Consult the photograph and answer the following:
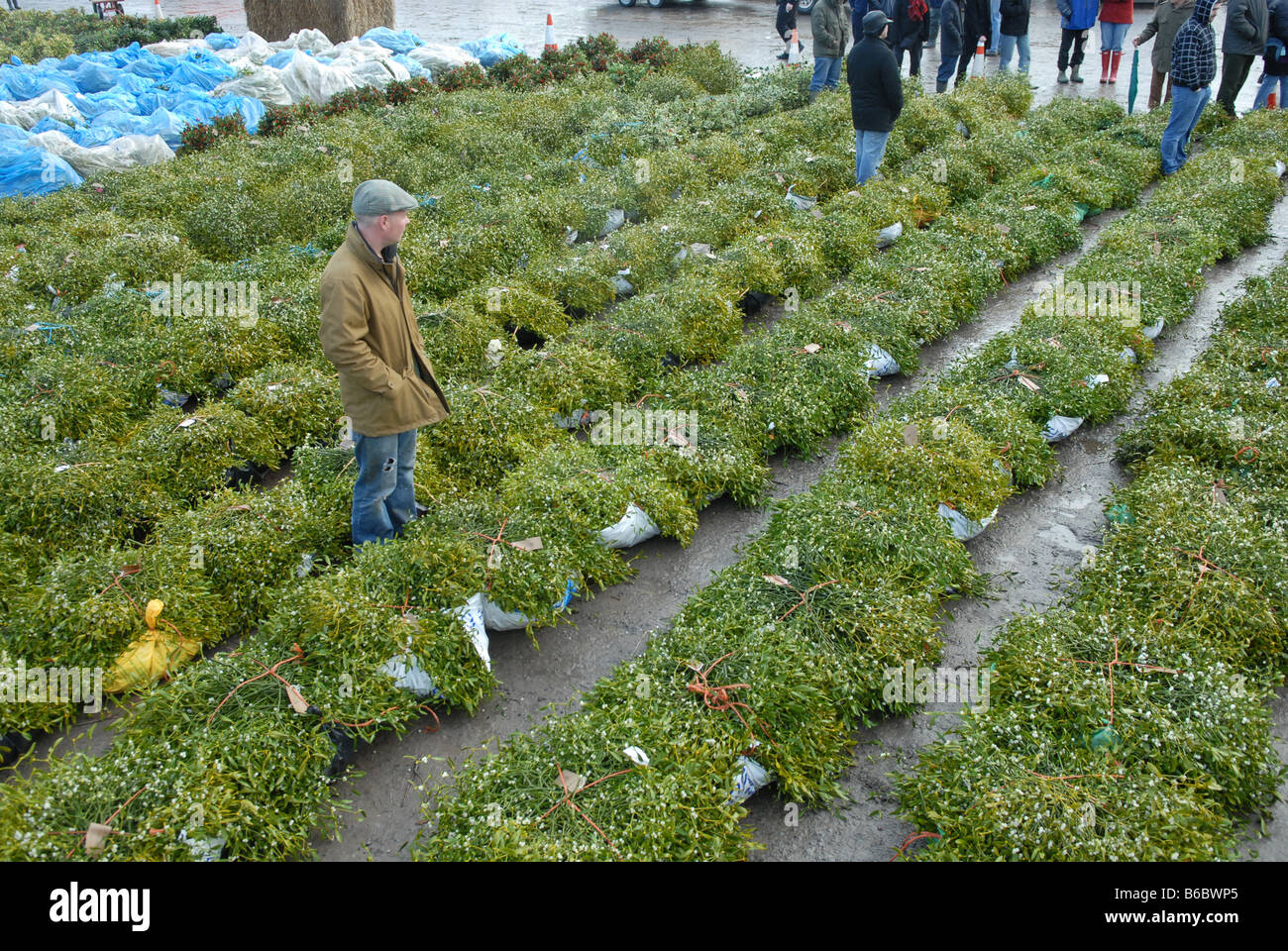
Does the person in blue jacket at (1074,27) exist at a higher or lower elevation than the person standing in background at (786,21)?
lower

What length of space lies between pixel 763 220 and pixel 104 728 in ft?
25.3

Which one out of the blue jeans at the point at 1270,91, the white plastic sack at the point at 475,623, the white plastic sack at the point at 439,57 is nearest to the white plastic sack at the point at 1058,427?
the white plastic sack at the point at 475,623

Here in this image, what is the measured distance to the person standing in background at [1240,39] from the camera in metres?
10.9

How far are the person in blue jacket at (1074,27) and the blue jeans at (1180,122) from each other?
14.1ft

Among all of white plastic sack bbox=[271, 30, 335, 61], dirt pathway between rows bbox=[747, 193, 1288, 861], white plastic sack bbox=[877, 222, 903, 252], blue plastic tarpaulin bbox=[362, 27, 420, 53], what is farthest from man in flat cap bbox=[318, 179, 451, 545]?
blue plastic tarpaulin bbox=[362, 27, 420, 53]

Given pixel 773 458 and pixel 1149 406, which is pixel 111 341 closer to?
pixel 773 458

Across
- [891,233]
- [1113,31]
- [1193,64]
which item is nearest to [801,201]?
[891,233]

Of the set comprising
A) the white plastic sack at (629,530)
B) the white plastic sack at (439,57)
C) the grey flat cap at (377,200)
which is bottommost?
the white plastic sack at (629,530)

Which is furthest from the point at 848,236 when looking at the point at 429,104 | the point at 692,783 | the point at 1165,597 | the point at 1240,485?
the point at 429,104

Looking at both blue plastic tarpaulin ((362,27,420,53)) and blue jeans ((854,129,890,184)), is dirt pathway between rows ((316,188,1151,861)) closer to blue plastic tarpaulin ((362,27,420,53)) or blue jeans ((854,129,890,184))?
blue jeans ((854,129,890,184))

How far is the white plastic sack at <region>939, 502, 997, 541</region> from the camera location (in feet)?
16.9

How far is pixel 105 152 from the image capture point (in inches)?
451

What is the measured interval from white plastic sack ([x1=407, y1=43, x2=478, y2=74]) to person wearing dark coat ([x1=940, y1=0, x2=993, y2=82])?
353 inches

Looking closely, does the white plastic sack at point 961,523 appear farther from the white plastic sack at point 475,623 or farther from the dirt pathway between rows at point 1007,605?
the white plastic sack at point 475,623
